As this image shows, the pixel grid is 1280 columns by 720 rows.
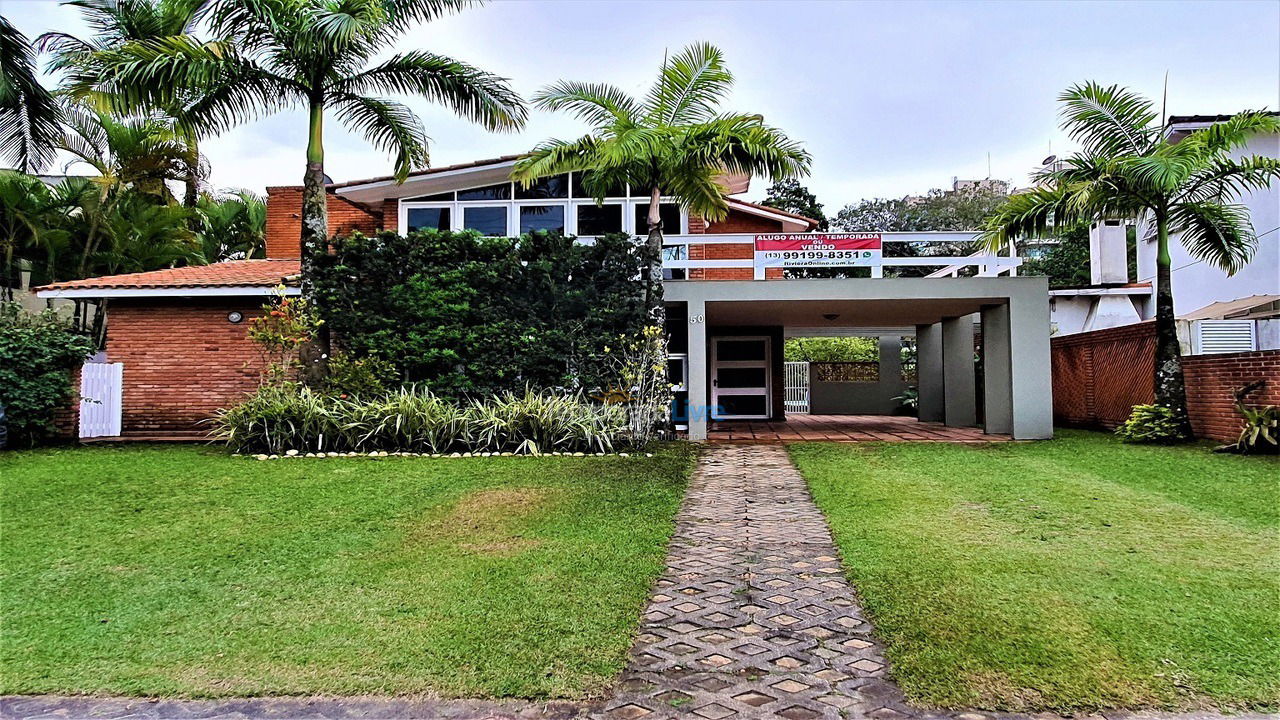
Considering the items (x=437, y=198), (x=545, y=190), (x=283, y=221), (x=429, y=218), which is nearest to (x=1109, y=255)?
(x=545, y=190)

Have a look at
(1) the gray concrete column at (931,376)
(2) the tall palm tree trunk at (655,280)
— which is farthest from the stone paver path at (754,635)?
(1) the gray concrete column at (931,376)

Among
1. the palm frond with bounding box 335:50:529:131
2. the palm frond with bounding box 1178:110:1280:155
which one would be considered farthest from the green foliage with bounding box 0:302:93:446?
the palm frond with bounding box 1178:110:1280:155

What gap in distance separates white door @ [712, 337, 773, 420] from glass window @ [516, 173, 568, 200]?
5.18m

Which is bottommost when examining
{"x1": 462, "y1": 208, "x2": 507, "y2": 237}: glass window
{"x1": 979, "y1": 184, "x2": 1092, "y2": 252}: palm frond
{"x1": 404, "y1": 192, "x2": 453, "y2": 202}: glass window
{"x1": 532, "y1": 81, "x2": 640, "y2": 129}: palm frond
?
{"x1": 979, "y1": 184, "x2": 1092, "y2": 252}: palm frond

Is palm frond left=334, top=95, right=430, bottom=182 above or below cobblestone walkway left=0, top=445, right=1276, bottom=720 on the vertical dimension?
above

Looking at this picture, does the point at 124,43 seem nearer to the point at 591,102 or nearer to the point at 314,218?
the point at 314,218

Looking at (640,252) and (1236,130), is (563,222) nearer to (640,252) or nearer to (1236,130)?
(640,252)

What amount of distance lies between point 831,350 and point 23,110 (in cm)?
2201

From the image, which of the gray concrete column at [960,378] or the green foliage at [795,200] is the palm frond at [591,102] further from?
the green foliage at [795,200]

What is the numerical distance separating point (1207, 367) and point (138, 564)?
1285cm

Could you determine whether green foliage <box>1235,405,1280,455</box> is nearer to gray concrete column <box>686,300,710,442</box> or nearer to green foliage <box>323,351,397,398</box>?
gray concrete column <box>686,300,710,442</box>

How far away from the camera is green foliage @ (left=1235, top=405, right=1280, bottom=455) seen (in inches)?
385

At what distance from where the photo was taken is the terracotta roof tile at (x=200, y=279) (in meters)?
12.9

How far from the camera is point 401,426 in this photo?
35.4 feet
